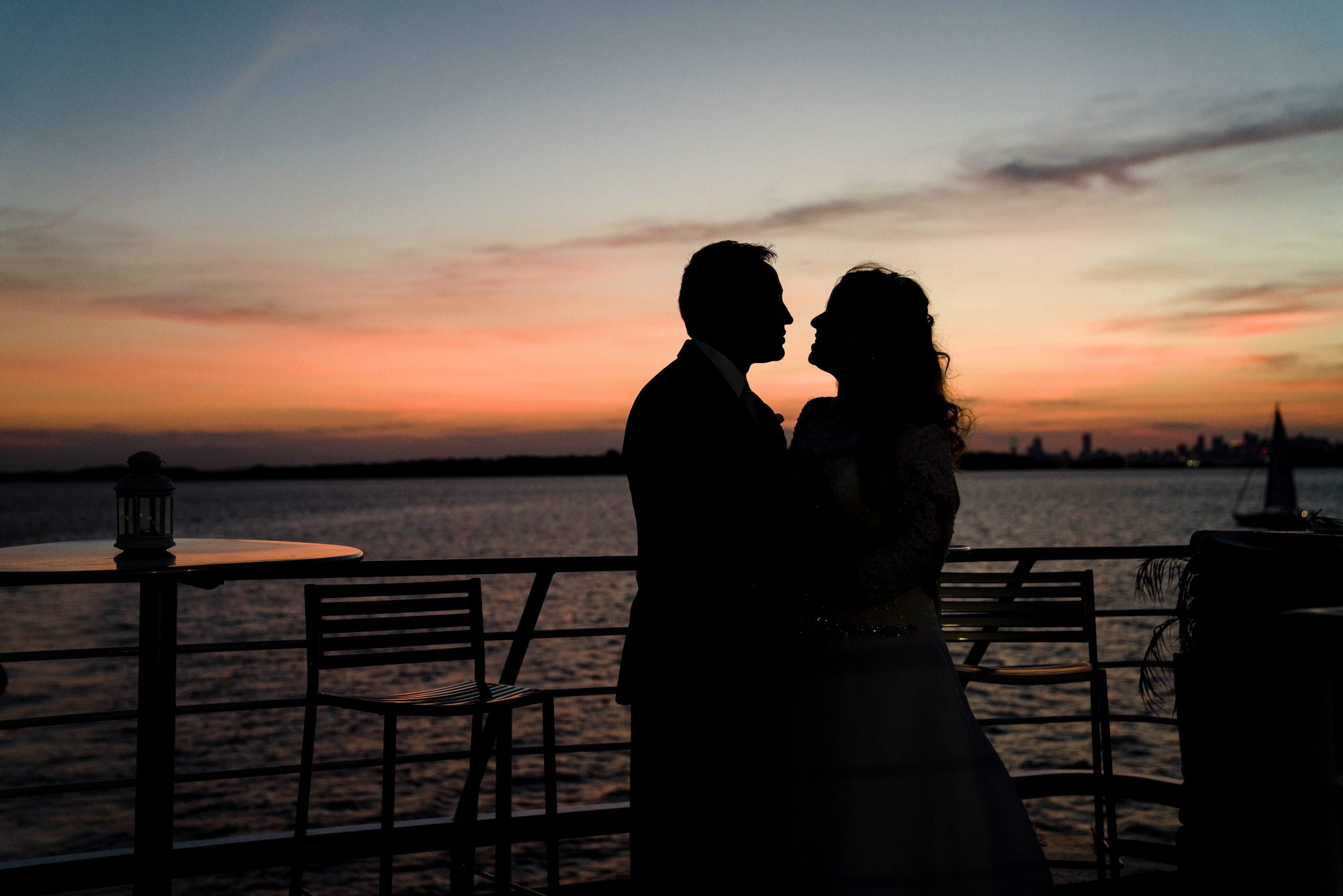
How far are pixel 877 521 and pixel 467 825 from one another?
62.6 inches

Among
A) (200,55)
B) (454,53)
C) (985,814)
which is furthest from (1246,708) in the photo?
(200,55)

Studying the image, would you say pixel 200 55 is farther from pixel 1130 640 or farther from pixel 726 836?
pixel 1130 640

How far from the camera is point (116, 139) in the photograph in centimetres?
1238

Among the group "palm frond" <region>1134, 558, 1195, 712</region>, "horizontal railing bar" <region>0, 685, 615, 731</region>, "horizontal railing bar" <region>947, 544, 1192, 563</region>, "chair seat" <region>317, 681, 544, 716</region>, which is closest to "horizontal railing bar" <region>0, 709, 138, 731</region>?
"horizontal railing bar" <region>0, 685, 615, 731</region>

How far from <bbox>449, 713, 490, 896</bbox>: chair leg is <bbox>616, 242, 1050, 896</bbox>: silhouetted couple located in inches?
40.2

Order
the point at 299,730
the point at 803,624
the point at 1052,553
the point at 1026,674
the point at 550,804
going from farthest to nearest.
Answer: the point at 299,730 → the point at 1052,553 → the point at 1026,674 → the point at 550,804 → the point at 803,624

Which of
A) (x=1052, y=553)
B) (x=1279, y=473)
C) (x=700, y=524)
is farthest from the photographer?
(x=1279, y=473)

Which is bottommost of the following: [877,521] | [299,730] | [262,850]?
[299,730]

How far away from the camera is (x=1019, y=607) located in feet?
12.8

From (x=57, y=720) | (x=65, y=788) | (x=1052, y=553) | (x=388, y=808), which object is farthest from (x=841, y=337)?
(x=65, y=788)

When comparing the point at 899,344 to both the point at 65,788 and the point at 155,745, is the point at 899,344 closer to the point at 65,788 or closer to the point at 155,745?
the point at 155,745

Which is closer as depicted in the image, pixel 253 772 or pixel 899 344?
pixel 899 344

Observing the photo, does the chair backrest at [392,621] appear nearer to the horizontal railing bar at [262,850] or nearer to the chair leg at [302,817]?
the chair leg at [302,817]

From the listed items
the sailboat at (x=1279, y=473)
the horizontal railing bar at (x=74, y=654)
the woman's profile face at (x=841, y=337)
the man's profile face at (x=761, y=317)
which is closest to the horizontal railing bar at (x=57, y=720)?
the horizontal railing bar at (x=74, y=654)
